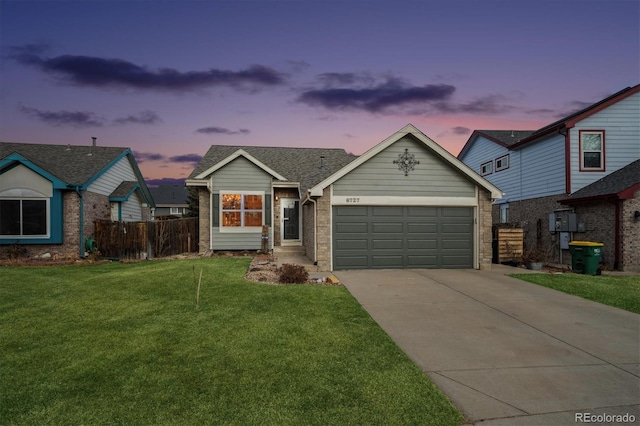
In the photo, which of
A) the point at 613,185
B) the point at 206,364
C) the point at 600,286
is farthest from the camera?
the point at 613,185

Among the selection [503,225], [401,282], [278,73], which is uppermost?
[278,73]

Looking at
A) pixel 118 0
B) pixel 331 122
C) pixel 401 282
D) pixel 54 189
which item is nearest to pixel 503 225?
pixel 401 282

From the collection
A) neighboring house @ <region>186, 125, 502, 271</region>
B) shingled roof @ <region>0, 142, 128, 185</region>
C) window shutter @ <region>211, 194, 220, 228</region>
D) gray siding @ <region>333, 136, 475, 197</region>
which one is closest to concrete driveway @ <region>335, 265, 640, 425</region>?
neighboring house @ <region>186, 125, 502, 271</region>

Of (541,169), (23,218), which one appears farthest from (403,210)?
(23,218)

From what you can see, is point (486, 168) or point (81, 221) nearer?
point (81, 221)

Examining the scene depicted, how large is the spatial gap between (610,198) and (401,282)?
391 inches

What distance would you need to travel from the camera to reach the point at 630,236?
13.1 metres

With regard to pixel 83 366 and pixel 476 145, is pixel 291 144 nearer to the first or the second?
pixel 476 145

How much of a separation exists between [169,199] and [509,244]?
160ft

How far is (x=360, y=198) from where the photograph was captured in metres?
12.4

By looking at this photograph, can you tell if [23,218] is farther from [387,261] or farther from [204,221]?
[387,261]

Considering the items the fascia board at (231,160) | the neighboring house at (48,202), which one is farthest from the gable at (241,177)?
the neighboring house at (48,202)

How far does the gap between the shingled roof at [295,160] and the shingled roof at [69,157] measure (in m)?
5.06

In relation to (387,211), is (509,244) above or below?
below
